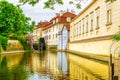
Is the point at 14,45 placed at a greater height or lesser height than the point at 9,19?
lesser

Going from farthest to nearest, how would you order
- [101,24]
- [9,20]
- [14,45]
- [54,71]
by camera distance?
[14,45] < [9,20] < [101,24] < [54,71]

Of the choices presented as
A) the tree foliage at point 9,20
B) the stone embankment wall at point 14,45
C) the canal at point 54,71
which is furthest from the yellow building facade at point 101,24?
the tree foliage at point 9,20

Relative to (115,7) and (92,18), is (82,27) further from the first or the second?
(115,7)

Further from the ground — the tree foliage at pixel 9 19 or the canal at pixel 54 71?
the tree foliage at pixel 9 19

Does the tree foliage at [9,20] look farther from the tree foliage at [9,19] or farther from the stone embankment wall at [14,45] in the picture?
the stone embankment wall at [14,45]

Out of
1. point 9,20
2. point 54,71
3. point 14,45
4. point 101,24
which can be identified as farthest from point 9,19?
point 54,71

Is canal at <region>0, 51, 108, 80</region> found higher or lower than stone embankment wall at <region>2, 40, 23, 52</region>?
lower

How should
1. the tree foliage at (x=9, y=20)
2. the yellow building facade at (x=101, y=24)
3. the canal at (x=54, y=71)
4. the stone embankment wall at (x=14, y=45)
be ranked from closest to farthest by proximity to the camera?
the canal at (x=54, y=71) → the yellow building facade at (x=101, y=24) → the stone embankment wall at (x=14, y=45) → the tree foliage at (x=9, y=20)

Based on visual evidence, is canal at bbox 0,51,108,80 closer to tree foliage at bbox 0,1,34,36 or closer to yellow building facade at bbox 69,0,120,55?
yellow building facade at bbox 69,0,120,55

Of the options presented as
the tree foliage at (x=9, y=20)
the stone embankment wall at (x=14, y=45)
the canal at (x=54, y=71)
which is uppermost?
the tree foliage at (x=9, y=20)

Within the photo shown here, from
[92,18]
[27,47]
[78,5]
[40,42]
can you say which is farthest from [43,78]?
[40,42]

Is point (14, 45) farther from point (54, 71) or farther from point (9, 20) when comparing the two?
point (54, 71)

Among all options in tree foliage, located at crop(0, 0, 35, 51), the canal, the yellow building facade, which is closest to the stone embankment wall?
tree foliage, located at crop(0, 0, 35, 51)

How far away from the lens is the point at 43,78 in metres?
15.0
